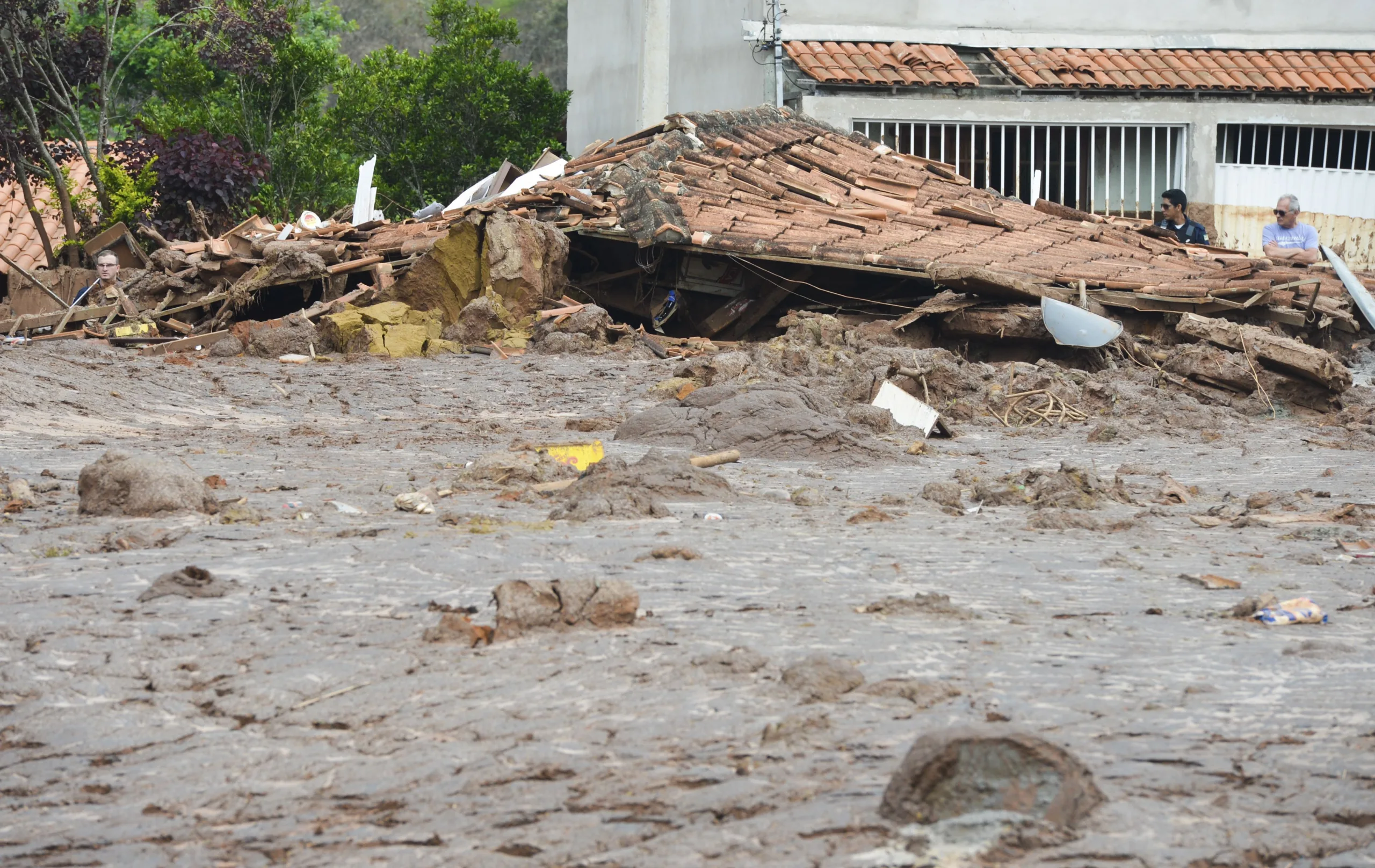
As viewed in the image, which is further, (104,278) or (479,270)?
(104,278)

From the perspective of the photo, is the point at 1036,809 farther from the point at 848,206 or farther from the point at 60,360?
the point at 848,206

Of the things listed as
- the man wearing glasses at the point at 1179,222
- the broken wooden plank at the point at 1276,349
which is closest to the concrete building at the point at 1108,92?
the man wearing glasses at the point at 1179,222

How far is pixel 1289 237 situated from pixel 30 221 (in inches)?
647

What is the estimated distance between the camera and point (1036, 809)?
2711mm

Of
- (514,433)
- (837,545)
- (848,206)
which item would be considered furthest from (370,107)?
(837,545)

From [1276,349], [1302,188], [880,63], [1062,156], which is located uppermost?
[880,63]

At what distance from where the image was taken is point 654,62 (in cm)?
2061

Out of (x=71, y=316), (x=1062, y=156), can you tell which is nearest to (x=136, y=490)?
(x=71, y=316)

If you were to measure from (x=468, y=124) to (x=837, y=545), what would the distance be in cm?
2084

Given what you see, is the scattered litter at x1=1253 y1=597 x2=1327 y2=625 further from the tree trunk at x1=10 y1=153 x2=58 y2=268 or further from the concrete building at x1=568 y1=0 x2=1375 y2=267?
the tree trunk at x1=10 y1=153 x2=58 y2=268

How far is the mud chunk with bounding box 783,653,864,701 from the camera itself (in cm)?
339

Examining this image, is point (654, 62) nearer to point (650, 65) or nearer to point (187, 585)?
point (650, 65)

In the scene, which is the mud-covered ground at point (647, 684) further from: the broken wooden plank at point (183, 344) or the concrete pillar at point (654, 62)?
the concrete pillar at point (654, 62)

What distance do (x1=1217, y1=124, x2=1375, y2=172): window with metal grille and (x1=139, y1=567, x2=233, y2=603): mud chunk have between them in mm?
16482
